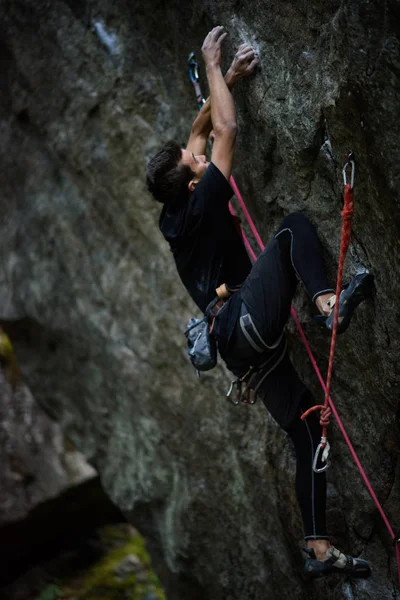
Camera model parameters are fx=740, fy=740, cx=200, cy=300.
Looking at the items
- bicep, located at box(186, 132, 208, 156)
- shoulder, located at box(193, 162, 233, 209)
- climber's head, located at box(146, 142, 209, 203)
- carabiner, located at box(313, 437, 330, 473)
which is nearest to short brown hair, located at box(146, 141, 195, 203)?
climber's head, located at box(146, 142, 209, 203)

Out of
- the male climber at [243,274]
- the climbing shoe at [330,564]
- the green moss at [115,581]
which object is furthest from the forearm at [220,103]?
the green moss at [115,581]

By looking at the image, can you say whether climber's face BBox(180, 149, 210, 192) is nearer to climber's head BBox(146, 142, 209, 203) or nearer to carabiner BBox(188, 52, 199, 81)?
climber's head BBox(146, 142, 209, 203)

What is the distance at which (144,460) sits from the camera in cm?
713

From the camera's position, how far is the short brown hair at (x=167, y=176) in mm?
4211

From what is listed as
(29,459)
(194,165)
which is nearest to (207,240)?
(194,165)

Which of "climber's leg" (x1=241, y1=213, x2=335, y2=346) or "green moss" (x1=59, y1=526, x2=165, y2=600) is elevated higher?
"climber's leg" (x1=241, y1=213, x2=335, y2=346)

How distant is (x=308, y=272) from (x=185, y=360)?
2.57 meters

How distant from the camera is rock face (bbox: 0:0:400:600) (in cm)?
385

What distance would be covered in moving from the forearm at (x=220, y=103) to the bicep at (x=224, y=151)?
4 cm

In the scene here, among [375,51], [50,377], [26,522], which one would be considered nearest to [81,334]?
[50,377]

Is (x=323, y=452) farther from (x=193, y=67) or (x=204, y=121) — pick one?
(x=193, y=67)

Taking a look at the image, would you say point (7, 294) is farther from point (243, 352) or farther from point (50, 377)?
point (243, 352)

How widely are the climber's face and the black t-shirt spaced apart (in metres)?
0.12

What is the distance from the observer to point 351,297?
12.1 ft
